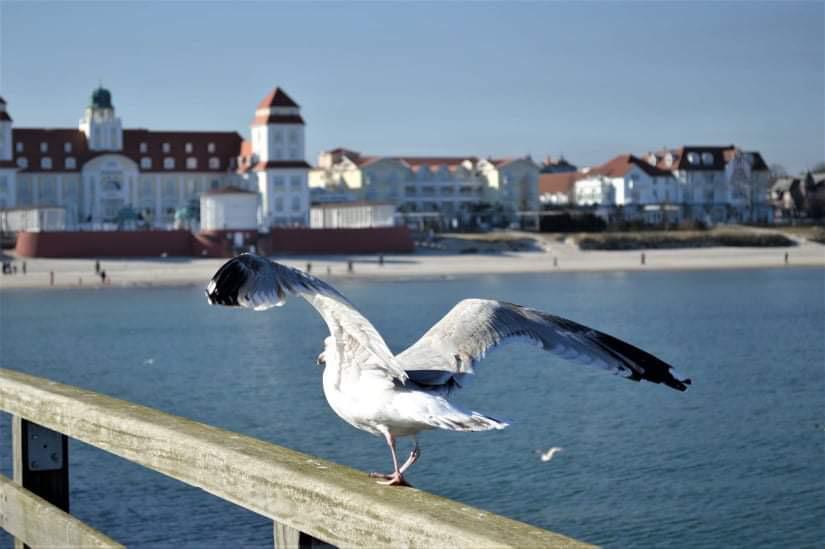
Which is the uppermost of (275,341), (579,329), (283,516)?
(579,329)

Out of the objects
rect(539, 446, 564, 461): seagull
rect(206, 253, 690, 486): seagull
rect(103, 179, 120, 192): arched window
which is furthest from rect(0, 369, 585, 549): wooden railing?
rect(103, 179, 120, 192): arched window

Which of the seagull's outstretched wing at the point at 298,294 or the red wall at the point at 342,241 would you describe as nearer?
the seagull's outstretched wing at the point at 298,294

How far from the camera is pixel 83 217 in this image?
11362cm

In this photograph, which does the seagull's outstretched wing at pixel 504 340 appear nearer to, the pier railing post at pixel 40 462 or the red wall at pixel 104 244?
the pier railing post at pixel 40 462

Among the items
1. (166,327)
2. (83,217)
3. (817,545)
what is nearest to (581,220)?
(83,217)

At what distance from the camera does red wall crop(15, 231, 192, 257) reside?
301 ft

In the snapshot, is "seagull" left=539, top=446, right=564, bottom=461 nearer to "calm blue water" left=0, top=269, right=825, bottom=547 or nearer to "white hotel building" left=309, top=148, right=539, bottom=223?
"calm blue water" left=0, top=269, right=825, bottom=547

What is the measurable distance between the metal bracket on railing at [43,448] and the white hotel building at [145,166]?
330 ft

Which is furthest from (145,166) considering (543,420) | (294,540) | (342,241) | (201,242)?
(294,540)

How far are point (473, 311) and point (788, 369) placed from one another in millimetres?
34869

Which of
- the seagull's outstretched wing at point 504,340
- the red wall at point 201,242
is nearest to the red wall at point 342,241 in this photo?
the red wall at point 201,242

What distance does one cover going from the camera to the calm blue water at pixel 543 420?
19.1m

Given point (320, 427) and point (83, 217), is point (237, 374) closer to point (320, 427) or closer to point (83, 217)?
point (320, 427)

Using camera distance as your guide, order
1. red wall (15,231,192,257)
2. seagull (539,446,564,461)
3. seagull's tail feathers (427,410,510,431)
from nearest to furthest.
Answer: seagull's tail feathers (427,410,510,431) < seagull (539,446,564,461) < red wall (15,231,192,257)
